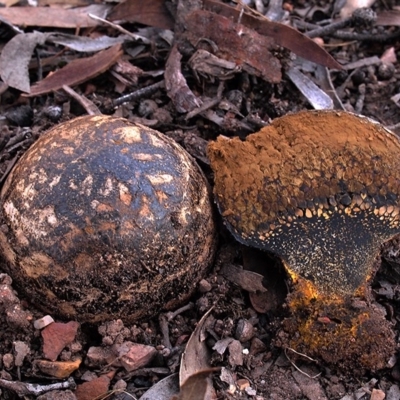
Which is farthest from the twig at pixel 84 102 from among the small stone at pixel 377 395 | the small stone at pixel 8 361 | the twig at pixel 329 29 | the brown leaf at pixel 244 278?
the small stone at pixel 377 395

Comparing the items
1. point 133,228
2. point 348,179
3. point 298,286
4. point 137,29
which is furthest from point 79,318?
point 137,29

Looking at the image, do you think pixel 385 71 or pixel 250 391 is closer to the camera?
pixel 250 391

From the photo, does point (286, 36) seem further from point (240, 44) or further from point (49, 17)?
point (49, 17)

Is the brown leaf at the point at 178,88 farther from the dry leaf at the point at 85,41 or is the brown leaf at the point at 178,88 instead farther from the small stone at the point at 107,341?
the small stone at the point at 107,341

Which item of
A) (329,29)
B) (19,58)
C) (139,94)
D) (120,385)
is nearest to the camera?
(120,385)

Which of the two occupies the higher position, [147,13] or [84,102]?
[147,13]

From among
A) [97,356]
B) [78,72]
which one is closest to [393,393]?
[97,356]
